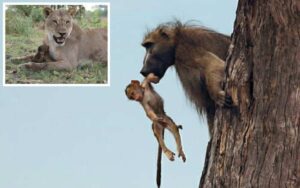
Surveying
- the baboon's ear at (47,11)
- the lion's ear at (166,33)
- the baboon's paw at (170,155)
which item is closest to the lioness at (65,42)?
the baboon's ear at (47,11)

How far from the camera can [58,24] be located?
1177 cm

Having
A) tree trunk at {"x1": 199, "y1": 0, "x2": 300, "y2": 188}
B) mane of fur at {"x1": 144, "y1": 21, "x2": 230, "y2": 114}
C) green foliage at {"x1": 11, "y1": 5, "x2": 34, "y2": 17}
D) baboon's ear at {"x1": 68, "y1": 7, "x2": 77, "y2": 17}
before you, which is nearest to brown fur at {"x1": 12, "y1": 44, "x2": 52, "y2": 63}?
baboon's ear at {"x1": 68, "y1": 7, "x2": 77, "y2": 17}

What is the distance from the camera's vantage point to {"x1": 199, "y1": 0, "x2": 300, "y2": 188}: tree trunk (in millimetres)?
7633

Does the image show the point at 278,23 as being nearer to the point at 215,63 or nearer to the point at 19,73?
the point at 215,63

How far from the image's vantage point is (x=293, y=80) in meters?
7.66

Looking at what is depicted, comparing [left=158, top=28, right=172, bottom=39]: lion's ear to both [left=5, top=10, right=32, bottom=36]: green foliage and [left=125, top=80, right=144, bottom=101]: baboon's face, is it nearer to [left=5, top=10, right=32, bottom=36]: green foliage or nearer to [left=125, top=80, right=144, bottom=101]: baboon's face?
[left=125, top=80, right=144, bottom=101]: baboon's face

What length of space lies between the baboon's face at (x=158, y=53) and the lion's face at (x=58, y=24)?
1.78 m

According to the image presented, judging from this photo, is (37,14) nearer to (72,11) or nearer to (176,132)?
(72,11)

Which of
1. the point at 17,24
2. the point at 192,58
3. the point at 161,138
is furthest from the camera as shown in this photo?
the point at 17,24

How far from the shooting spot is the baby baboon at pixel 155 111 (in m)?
8.51

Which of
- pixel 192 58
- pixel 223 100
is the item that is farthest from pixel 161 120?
pixel 192 58

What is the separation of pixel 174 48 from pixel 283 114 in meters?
2.37

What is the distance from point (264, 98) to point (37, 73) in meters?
4.69

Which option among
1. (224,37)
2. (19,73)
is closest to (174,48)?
(224,37)
